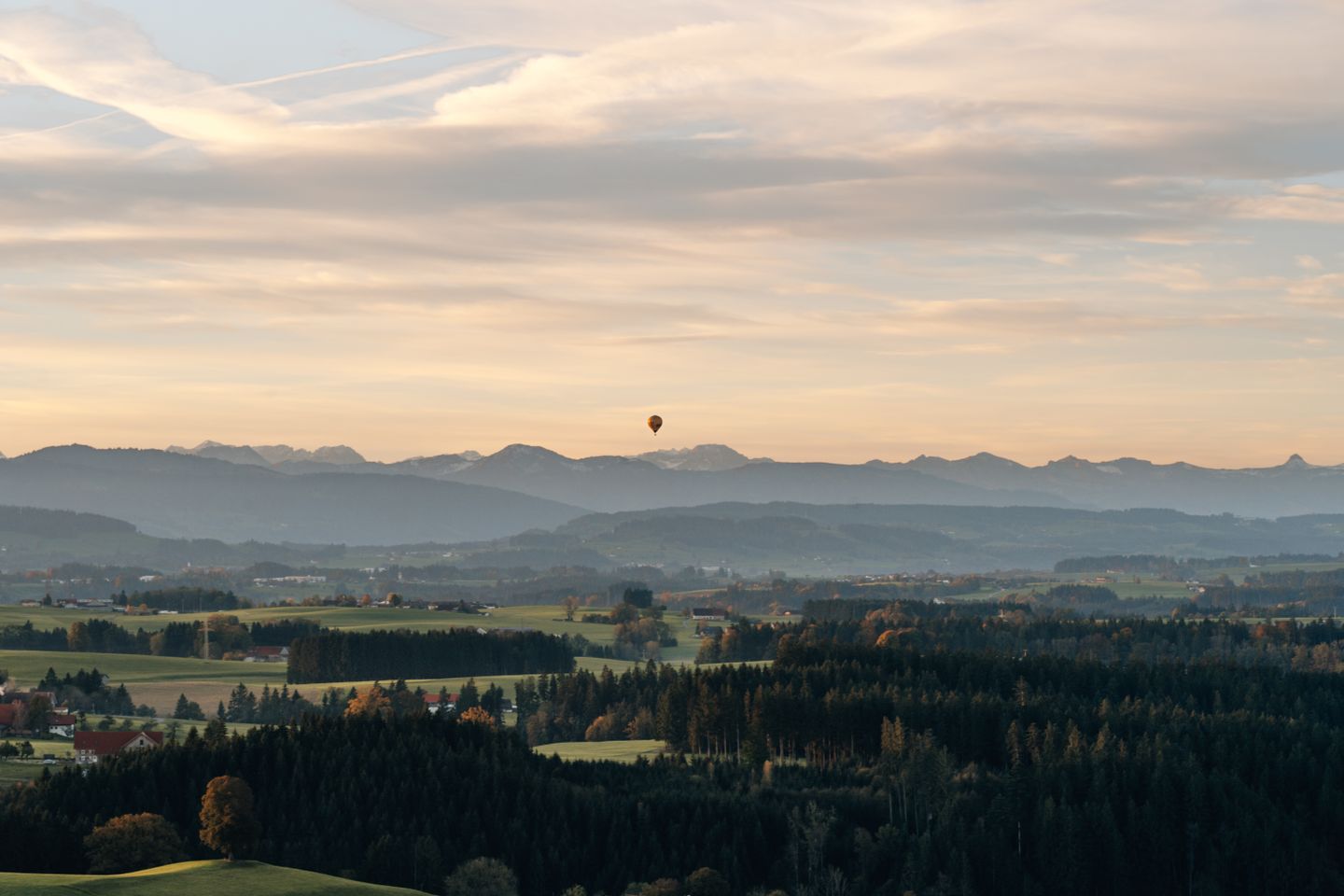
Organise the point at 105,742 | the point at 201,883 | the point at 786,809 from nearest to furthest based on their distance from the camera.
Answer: the point at 201,883
the point at 786,809
the point at 105,742

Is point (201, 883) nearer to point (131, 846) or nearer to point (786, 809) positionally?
point (131, 846)

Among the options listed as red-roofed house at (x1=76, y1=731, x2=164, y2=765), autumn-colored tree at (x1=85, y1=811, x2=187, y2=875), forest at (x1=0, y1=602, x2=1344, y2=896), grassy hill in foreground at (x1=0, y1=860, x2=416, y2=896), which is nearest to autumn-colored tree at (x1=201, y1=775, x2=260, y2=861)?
autumn-colored tree at (x1=85, y1=811, x2=187, y2=875)

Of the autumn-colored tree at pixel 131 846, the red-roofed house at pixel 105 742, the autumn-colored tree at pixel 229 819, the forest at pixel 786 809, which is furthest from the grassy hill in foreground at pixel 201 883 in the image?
the red-roofed house at pixel 105 742

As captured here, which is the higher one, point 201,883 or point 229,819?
point 229,819

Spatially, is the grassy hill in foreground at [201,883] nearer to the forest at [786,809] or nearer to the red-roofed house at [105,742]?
the forest at [786,809]

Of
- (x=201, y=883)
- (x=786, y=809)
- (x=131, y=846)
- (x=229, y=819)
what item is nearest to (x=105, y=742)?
(x=131, y=846)

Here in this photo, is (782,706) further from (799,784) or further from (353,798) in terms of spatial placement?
(353,798)

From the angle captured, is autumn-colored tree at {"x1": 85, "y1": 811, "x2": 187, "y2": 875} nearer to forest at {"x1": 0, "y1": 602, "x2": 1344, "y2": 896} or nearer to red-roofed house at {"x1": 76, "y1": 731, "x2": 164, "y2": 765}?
forest at {"x1": 0, "y1": 602, "x2": 1344, "y2": 896}
